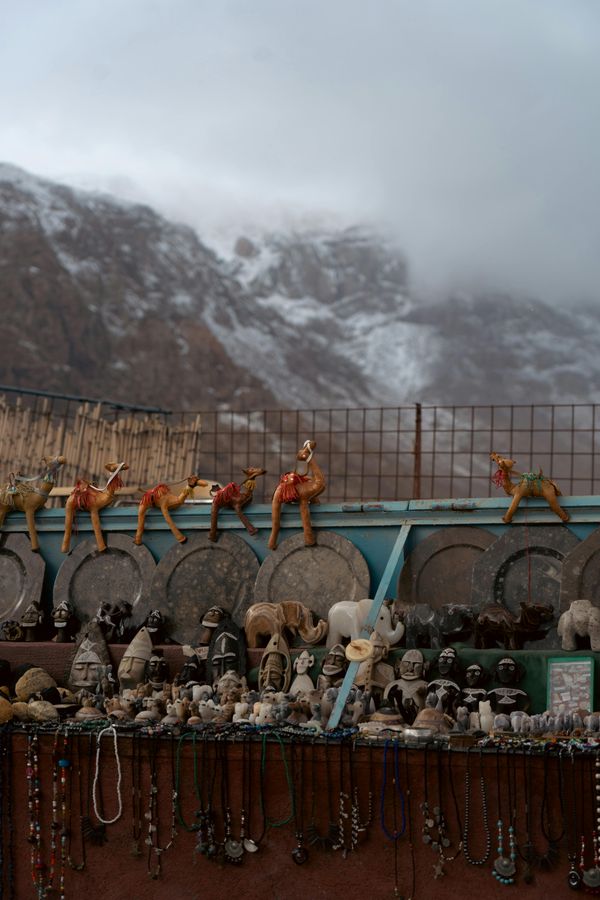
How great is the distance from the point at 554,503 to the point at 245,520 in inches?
99.0

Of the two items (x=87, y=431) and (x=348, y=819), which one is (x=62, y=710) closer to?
(x=348, y=819)

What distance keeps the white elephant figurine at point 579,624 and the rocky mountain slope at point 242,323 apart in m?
31.7

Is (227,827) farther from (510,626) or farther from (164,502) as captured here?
(164,502)

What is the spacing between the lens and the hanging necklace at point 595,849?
7.58 m

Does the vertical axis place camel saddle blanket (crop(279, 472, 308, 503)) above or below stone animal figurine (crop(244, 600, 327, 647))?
above

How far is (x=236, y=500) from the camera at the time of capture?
1130 cm

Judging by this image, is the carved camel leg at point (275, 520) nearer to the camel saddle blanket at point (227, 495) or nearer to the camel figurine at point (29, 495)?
the camel saddle blanket at point (227, 495)

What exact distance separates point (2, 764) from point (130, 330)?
3795cm

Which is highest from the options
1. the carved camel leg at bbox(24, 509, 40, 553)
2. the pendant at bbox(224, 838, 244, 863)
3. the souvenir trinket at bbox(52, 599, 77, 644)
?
the carved camel leg at bbox(24, 509, 40, 553)

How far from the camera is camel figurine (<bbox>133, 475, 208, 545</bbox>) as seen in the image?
11.5 meters

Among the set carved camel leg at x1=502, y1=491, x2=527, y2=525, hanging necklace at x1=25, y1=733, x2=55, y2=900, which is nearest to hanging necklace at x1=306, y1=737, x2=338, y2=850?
hanging necklace at x1=25, y1=733, x2=55, y2=900

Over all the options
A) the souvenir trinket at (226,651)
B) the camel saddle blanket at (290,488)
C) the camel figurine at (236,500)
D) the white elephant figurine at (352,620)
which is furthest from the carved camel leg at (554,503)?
the souvenir trinket at (226,651)

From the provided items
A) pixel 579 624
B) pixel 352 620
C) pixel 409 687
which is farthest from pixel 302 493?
pixel 579 624

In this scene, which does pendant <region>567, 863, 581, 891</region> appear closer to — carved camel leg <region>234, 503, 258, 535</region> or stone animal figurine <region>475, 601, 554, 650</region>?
stone animal figurine <region>475, 601, 554, 650</region>
